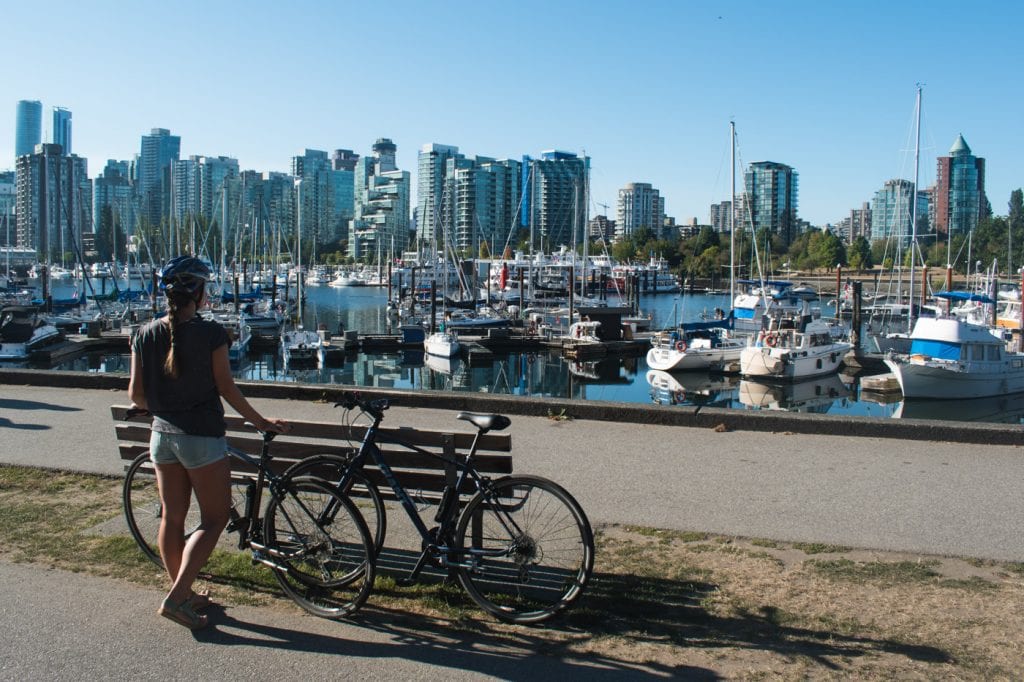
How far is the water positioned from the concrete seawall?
1737 centimetres

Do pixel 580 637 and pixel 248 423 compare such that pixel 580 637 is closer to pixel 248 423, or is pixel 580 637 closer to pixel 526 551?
pixel 526 551

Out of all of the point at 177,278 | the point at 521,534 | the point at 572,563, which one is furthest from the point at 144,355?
the point at 572,563

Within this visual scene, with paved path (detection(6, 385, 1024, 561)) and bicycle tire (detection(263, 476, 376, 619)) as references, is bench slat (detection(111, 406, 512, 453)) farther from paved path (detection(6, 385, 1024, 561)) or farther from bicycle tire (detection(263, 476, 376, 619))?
paved path (detection(6, 385, 1024, 561))

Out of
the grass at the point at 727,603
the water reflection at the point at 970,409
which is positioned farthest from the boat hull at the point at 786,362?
the grass at the point at 727,603

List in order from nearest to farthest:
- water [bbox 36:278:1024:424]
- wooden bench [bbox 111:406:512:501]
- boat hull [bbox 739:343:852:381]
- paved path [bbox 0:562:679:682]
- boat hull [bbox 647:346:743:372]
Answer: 1. paved path [bbox 0:562:679:682]
2. wooden bench [bbox 111:406:512:501]
3. water [bbox 36:278:1024:424]
4. boat hull [bbox 739:343:852:381]
5. boat hull [bbox 647:346:743:372]

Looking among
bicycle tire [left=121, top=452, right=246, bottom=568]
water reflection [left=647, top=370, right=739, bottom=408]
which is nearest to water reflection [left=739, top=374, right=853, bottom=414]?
water reflection [left=647, top=370, right=739, bottom=408]

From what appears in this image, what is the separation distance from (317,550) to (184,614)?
2.57ft

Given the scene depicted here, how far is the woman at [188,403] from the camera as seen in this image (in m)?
4.92

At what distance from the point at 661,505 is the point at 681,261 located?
6625 inches

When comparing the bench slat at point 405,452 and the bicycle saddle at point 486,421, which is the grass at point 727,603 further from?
the bicycle saddle at point 486,421

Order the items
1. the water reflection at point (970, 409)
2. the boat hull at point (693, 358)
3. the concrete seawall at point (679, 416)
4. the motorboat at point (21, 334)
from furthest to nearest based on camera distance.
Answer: the motorboat at point (21, 334) < the boat hull at point (693, 358) < the water reflection at point (970, 409) < the concrete seawall at point (679, 416)

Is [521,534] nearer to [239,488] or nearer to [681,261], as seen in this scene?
[239,488]

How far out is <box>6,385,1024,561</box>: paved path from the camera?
271 inches

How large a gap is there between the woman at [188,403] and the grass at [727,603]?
0.43 m
